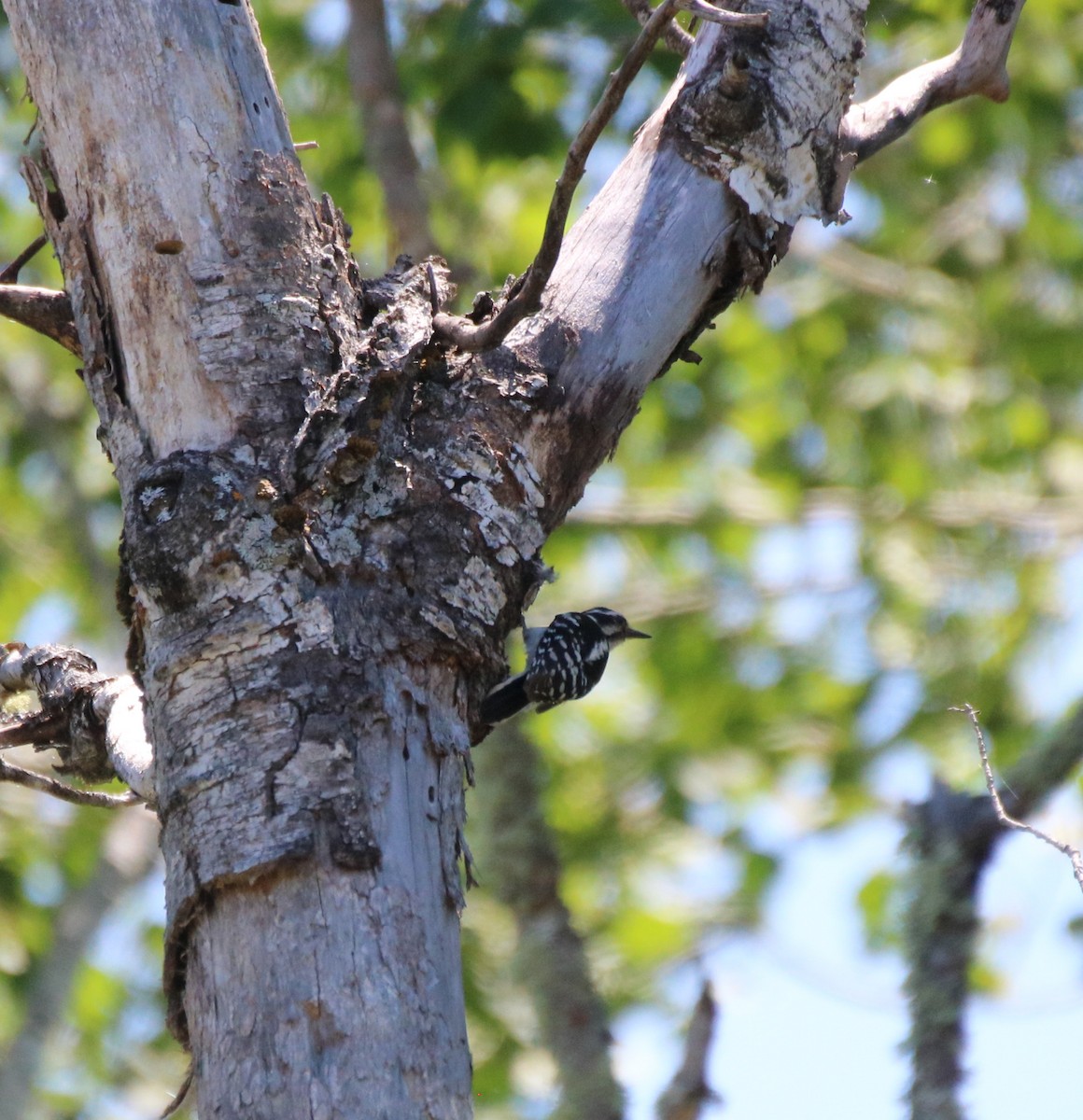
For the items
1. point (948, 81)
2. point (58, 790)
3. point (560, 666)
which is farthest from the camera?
point (560, 666)

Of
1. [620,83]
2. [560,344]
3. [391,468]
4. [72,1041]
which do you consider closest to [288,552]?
[391,468]

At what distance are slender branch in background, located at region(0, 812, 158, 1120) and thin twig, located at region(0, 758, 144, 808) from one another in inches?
97.0

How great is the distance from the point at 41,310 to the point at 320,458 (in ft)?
2.85

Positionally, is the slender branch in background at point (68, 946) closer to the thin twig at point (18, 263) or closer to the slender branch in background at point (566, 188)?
the thin twig at point (18, 263)

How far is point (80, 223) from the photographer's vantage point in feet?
8.17

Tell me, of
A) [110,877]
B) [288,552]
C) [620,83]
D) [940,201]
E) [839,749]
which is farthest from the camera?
[940,201]

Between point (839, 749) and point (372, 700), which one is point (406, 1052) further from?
point (839, 749)

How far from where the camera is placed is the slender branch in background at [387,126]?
16.3ft

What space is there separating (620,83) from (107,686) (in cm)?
149

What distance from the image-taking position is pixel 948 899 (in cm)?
247

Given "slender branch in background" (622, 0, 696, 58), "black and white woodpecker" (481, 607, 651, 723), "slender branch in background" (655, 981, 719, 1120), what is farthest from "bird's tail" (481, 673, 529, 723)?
"slender branch in background" (622, 0, 696, 58)

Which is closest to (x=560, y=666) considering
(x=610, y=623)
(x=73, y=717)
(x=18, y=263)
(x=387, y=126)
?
(x=610, y=623)

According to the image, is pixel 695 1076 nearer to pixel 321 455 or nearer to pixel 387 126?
pixel 321 455

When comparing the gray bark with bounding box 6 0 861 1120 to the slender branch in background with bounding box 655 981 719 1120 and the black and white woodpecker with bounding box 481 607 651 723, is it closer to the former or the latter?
the slender branch in background with bounding box 655 981 719 1120
